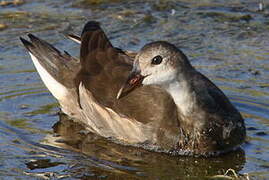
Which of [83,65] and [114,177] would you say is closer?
[114,177]

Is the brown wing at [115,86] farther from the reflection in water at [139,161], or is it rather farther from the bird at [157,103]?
the reflection in water at [139,161]

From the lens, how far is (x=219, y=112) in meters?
8.41

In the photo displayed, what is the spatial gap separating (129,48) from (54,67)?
65.2 inches

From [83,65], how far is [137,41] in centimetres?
233

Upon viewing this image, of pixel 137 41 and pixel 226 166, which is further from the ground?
pixel 137 41

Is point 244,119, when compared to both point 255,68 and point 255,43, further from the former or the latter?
point 255,43

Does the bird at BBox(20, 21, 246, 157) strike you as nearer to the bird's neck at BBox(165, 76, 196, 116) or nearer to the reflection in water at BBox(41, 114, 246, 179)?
the bird's neck at BBox(165, 76, 196, 116)

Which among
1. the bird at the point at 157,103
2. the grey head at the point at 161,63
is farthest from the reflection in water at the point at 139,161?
the grey head at the point at 161,63

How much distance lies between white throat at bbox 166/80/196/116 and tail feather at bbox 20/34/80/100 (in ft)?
6.39

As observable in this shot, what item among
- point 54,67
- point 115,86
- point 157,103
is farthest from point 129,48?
point 157,103

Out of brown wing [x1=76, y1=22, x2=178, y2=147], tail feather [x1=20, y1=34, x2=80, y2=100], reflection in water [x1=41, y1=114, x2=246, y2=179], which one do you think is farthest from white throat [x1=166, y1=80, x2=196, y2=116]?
tail feather [x1=20, y1=34, x2=80, y2=100]

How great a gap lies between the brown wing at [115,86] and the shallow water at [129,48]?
463 millimetres

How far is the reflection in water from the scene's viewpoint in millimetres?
7848

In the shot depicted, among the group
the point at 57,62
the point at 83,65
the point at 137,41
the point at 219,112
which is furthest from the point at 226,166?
the point at 137,41
